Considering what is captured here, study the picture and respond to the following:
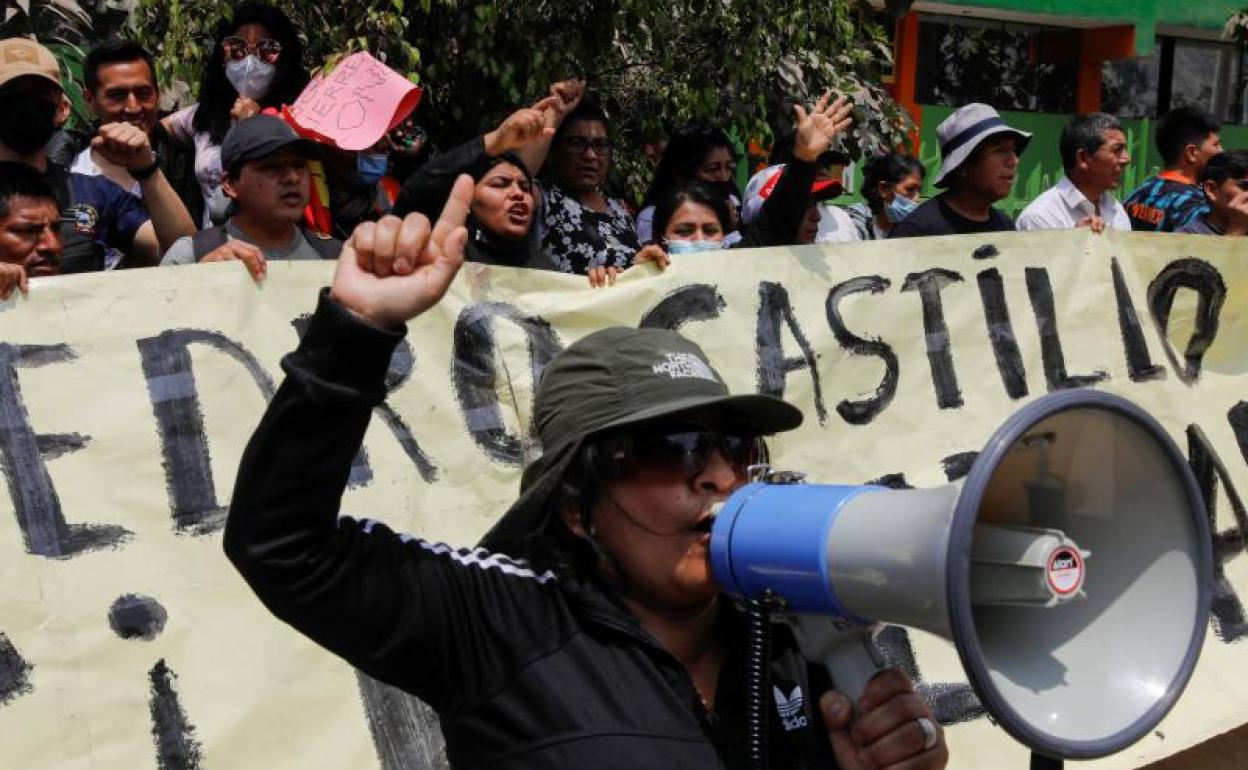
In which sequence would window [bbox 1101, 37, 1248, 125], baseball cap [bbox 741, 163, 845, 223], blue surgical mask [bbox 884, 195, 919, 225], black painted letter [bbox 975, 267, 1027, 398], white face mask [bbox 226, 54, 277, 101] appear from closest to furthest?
1. black painted letter [bbox 975, 267, 1027, 398]
2. white face mask [bbox 226, 54, 277, 101]
3. baseball cap [bbox 741, 163, 845, 223]
4. blue surgical mask [bbox 884, 195, 919, 225]
5. window [bbox 1101, 37, 1248, 125]

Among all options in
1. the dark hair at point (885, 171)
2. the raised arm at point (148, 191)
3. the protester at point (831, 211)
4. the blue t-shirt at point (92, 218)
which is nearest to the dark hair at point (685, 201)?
the protester at point (831, 211)

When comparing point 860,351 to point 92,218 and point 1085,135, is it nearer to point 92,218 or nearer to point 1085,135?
point 92,218

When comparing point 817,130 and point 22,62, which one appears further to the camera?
point 817,130

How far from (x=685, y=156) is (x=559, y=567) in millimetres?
4079

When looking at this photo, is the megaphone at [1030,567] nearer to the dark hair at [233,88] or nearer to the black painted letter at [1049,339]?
the black painted letter at [1049,339]

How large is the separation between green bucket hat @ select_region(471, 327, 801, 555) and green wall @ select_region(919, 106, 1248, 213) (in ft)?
34.5

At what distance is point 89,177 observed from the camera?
4.35 metres

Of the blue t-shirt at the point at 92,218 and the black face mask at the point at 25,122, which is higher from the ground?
the black face mask at the point at 25,122

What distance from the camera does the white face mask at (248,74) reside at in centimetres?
491

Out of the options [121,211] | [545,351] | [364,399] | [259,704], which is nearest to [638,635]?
[364,399]

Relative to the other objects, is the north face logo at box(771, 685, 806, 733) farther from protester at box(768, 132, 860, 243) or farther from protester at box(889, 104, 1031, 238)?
protester at box(768, 132, 860, 243)

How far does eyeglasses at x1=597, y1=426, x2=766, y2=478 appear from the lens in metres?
1.87

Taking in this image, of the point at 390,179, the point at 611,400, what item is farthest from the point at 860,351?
the point at 611,400

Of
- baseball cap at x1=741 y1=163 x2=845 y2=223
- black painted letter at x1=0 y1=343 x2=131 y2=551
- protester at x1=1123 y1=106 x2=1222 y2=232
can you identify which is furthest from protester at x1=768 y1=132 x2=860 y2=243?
black painted letter at x1=0 y1=343 x2=131 y2=551
